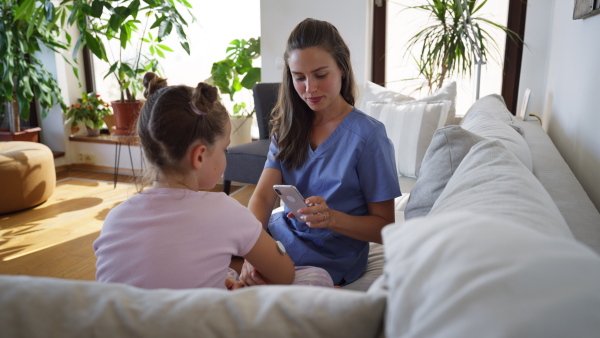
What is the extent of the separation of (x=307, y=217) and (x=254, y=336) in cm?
65

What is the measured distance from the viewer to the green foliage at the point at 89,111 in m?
4.29

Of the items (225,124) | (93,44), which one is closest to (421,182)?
(225,124)

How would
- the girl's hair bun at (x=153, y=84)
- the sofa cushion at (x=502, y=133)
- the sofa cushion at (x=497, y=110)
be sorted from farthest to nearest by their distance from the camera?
the sofa cushion at (x=497, y=110), the sofa cushion at (x=502, y=133), the girl's hair bun at (x=153, y=84)

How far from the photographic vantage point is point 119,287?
0.50m

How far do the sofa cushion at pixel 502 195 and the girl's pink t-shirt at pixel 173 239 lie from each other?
1.23ft

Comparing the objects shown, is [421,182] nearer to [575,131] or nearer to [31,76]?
[575,131]

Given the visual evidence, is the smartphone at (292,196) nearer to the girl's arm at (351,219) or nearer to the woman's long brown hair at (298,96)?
the girl's arm at (351,219)

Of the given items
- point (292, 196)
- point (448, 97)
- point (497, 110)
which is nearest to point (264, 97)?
point (448, 97)

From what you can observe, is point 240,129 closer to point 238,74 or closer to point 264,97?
point 238,74

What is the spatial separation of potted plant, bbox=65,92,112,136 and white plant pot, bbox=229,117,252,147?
4.92 ft

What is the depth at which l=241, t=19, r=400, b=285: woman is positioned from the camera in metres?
1.22

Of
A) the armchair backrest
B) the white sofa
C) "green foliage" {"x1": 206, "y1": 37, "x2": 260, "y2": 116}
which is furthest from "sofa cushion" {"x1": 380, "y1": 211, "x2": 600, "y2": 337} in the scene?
"green foliage" {"x1": 206, "y1": 37, "x2": 260, "y2": 116}

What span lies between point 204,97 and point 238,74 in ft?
10.0

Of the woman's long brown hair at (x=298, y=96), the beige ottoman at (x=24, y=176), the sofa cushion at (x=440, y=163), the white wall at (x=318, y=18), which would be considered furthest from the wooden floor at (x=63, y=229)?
the sofa cushion at (x=440, y=163)
